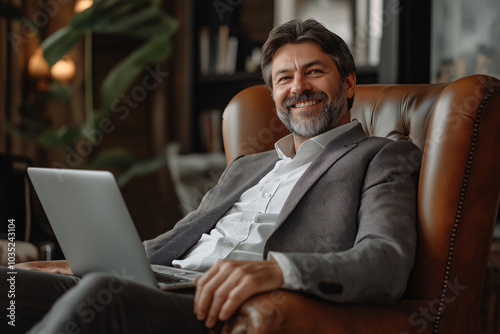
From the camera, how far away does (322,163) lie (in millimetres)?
1395

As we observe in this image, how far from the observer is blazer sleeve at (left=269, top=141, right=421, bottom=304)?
39.8 inches

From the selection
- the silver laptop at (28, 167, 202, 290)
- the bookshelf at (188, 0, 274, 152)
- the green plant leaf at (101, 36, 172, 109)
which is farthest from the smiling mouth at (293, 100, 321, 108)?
the green plant leaf at (101, 36, 172, 109)

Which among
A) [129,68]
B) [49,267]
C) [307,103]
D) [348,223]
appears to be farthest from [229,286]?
[129,68]

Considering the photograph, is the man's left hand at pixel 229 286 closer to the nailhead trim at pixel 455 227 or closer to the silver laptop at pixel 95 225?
the silver laptop at pixel 95 225

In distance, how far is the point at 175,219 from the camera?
3.54 m

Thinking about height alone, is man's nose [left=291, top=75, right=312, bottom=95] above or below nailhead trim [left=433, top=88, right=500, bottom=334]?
above

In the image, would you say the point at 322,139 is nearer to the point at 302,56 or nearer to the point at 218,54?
the point at 302,56

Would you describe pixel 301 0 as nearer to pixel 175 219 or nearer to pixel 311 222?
pixel 175 219

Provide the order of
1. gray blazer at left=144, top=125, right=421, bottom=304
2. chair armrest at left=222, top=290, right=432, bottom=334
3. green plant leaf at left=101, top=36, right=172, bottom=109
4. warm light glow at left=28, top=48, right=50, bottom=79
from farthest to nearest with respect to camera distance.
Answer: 1. warm light glow at left=28, top=48, right=50, bottom=79
2. green plant leaf at left=101, top=36, right=172, bottom=109
3. gray blazer at left=144, top=125, right=421, bottom=304
4. chair armrest at left=222, top=290, right=432, bottom=334

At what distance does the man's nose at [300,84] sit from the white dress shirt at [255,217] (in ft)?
0.43

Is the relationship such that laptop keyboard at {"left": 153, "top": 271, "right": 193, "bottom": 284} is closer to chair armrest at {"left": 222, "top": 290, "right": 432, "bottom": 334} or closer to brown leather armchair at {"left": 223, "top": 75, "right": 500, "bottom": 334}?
chair armrest at {"left": 222, "top": 290, "right": 432, "bottom": 334}

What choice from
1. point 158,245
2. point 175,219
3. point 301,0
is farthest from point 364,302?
point 175,219

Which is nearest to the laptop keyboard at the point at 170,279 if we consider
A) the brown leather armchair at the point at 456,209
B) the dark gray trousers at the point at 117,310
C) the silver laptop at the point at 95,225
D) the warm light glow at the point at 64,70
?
the silver laptop at the point at 95,225

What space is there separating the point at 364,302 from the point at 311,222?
0.88 feet
